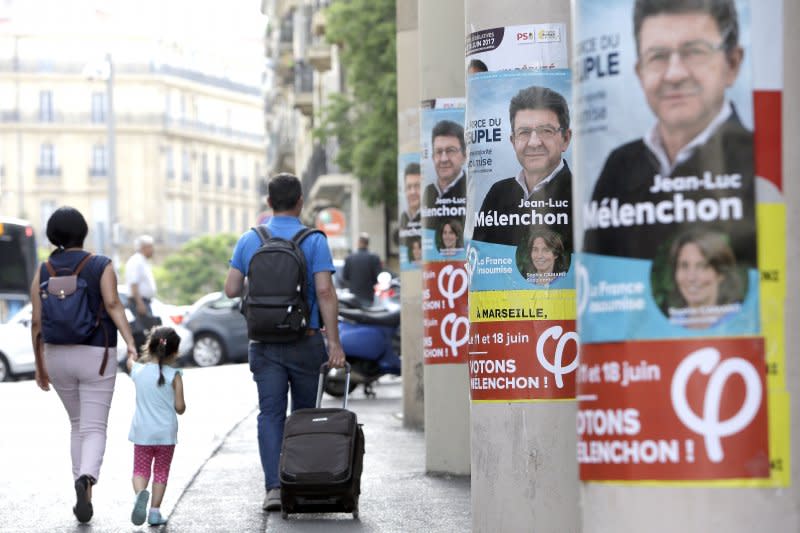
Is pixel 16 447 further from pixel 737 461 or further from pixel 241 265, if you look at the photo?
pixel 737 461

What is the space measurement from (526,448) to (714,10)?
144 inches

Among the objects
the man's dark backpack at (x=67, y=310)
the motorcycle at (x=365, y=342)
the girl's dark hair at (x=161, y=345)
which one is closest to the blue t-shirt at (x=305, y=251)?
the girl's dark hair at (x=161, y=345)

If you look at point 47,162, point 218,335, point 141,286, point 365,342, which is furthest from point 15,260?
point 47,162

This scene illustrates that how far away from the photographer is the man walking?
32.5ft

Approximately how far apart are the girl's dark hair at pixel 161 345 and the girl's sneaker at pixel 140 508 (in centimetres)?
58

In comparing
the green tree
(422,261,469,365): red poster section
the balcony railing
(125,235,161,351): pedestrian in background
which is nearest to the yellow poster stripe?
(422,261,469,365): red poster section

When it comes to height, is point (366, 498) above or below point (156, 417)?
below

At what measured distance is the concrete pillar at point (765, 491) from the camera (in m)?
4.64

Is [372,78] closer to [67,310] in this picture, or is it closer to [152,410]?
[67,310]

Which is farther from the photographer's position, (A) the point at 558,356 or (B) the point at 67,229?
(B) the point at 67,229

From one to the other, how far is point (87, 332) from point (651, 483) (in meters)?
5.95

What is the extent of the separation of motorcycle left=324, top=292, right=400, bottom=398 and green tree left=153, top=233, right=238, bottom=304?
79065 millimetres

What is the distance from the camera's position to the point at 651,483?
15.4 feet

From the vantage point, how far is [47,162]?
121m
